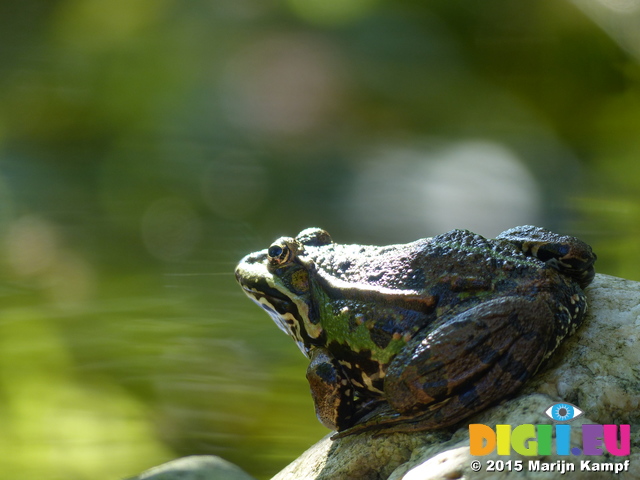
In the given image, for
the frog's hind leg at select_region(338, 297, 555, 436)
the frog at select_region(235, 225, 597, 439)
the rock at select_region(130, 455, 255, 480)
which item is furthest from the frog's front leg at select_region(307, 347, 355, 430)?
the rock at select_region(130, 455, 255, 480)

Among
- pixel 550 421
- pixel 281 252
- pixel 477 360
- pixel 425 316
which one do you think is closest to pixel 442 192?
pixel 281 252

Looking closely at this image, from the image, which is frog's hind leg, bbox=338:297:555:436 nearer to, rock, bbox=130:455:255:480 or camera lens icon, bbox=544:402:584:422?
camera lens icon, bbox=544:402:584:422

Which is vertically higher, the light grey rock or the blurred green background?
the blurred green background

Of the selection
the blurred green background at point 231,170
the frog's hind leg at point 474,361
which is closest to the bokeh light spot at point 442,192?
the blurred green background at point 231,170

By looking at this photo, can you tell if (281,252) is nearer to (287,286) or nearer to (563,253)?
(287,286)

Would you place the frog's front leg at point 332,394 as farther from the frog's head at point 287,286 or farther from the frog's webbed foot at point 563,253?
the frog's webbed foot at point 563,253

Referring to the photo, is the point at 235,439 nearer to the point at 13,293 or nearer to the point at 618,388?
the point at 13,293

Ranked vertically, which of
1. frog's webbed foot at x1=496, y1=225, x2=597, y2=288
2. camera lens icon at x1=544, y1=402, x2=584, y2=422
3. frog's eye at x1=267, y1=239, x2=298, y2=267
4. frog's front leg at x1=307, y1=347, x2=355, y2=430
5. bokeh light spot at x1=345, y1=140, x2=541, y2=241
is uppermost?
bokeh light spot at x1=345, y1=140, x2=541, y2=241
